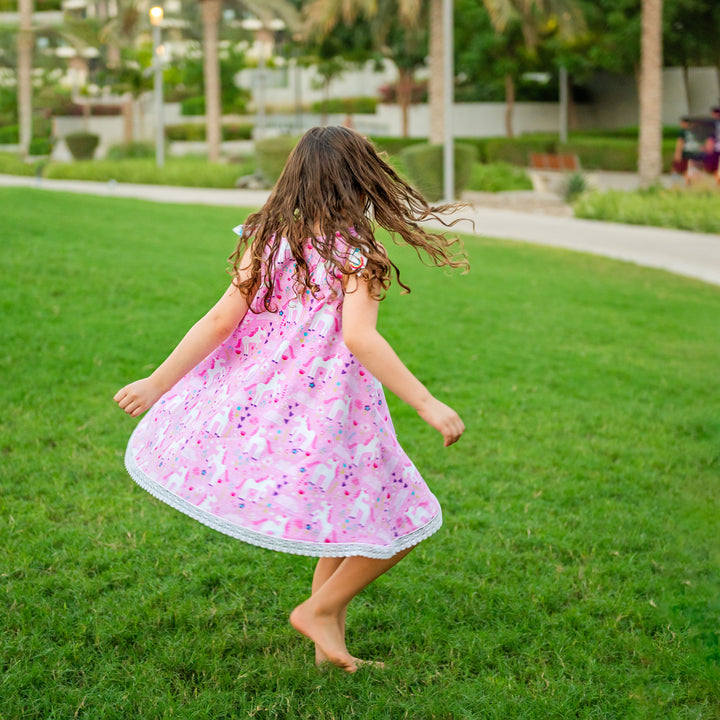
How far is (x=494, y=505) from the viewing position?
436 cm

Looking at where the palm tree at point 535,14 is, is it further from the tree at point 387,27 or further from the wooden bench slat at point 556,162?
the wooden bench slat at point 556,162

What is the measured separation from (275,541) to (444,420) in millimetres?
512

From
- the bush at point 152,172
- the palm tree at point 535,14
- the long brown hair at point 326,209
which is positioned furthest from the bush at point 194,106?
the long brown hair at point 326,209

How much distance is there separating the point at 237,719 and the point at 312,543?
0.56 meters

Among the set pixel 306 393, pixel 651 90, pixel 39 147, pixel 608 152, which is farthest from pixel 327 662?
pixel 39 147

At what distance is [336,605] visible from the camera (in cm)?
273

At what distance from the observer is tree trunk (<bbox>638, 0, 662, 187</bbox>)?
20.1m

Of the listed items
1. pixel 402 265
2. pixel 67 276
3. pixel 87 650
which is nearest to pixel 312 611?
pixel 87 650

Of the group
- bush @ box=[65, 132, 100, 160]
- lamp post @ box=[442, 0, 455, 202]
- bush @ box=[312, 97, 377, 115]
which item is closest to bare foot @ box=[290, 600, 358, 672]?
lamp post @ box=[442, 0, 455, 202]

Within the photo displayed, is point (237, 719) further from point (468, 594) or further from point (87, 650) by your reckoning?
point (468, 594)

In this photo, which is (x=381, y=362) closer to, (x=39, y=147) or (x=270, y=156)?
(x=270, y=156)

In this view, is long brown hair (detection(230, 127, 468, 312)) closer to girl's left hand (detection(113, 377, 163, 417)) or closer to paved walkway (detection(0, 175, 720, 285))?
girl's left hand (detection(113, 377, 163, 417))

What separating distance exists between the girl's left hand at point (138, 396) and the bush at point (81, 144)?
36562 millimetres

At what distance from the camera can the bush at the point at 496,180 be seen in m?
23.9
